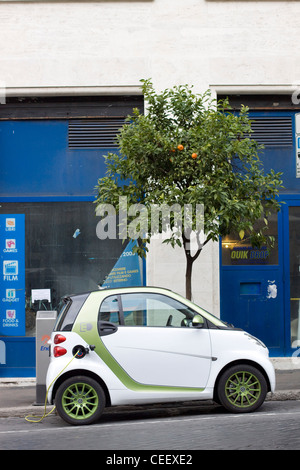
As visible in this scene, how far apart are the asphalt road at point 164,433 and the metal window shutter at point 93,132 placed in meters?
5.41

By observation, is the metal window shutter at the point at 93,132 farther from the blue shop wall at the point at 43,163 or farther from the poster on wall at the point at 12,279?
the poster on wall at the point at 12,279

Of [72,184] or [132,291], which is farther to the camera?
[72,184]

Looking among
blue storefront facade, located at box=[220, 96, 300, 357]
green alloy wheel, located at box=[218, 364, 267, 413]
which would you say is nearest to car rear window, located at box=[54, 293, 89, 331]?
green alloy wheel, located at box=[218, 364, 267, 413]

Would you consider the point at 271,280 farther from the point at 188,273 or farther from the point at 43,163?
the point at 43,163

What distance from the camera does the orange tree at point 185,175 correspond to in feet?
30.6

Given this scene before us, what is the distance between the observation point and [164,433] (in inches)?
295

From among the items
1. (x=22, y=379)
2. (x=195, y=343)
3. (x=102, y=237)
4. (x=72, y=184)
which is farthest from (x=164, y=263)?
(x=195, y=343)

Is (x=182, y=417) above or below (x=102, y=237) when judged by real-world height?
below

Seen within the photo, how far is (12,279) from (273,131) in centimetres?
556

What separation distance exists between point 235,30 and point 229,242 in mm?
3914

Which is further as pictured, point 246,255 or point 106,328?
point 246,255

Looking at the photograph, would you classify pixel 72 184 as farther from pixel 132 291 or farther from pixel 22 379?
pixel 132 291

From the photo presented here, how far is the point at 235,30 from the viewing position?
41.7 feet

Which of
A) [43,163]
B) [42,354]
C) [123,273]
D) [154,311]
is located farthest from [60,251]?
[154,311]
